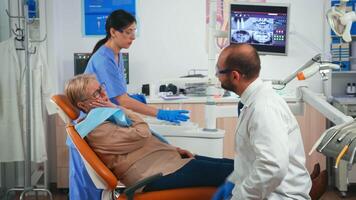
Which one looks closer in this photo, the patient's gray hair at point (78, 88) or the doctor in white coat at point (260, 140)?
the doctor in white coat at point (260, 140)

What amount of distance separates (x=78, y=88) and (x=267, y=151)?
1.07 meters

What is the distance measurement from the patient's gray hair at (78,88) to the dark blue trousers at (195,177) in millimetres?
542

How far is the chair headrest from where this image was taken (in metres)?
2.19

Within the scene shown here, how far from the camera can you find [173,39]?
14.1 ft

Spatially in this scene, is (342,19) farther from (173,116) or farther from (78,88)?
(78,88)

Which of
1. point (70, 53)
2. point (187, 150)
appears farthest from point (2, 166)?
point (187, 150)

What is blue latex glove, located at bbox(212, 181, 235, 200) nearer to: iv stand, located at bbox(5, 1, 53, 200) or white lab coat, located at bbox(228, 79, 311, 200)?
white lab coat, located at bbox(228, 79, 311, 200)

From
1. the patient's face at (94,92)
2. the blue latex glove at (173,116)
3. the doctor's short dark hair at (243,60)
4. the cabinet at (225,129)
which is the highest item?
the doctor's short dark hair at (243,60)

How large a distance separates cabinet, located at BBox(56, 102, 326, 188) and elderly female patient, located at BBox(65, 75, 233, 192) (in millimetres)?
1623

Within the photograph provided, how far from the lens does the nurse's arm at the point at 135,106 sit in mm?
2502

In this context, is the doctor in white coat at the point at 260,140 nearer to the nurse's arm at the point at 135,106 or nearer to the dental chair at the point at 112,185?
the dental chair at the point at 112,185

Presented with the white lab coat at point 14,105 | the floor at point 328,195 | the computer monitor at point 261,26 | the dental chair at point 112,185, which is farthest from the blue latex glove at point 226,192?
the floor at point 328,195

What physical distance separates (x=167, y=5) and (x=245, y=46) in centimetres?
277

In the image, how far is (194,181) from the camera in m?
2.05
